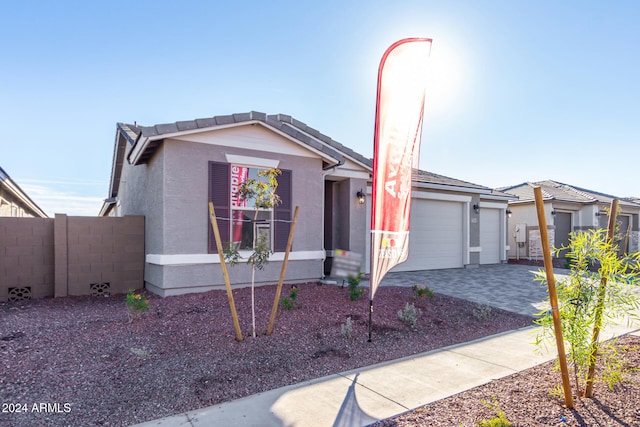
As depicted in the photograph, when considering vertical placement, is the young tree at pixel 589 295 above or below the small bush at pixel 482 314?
above

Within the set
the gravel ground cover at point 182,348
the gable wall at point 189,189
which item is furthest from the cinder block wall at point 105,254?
the gable wall at point 189,189

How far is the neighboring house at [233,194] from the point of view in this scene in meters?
7.15

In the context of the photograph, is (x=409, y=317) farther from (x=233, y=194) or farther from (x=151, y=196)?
(x=151, y=196)

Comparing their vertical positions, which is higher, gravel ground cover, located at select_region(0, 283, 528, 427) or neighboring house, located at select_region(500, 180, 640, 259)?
neighboring house, located at select_region(500, 180, 640, 259)

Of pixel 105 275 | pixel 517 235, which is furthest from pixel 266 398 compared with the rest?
pixel 517 235

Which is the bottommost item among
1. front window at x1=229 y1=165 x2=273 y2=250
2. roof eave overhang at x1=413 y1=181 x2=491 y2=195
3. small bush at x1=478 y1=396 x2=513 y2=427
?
small bush at x1=478 y1=396 x2=513 y2=427

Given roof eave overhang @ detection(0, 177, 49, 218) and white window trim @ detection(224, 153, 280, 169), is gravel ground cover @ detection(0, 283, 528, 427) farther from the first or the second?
roof eave overhang @ detection(0, 177, 49, 218)

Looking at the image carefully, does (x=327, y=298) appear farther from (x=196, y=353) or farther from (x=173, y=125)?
(x=173, y=125)

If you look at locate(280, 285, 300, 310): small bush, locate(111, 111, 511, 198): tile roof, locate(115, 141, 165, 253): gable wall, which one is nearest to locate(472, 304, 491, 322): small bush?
locate(111, 111, 511, 198): tile roof

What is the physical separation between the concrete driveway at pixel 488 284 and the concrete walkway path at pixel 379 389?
1.92 m

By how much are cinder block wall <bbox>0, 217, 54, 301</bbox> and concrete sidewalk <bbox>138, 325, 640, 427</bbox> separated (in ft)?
21.9

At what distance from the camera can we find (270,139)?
26.7ft

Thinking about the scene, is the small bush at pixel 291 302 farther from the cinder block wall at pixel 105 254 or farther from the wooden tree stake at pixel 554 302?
the cinder block wall at pixel 105 254

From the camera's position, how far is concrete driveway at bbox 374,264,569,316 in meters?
7.82
